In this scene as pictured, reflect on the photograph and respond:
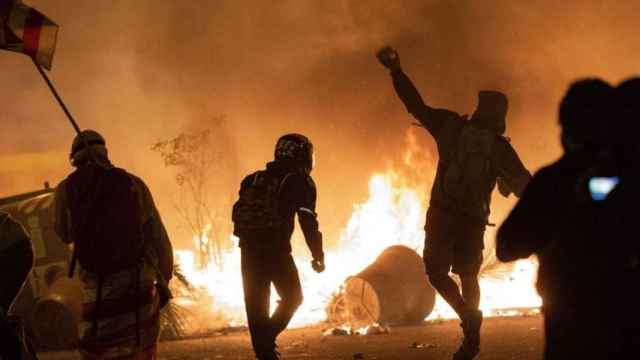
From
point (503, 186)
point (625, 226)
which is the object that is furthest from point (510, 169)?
point (625, 226)

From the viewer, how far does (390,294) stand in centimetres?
1329

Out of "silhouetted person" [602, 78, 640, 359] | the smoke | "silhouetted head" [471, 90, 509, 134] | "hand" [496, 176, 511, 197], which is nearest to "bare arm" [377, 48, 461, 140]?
"silhouetted head" [471, 90, 509, 134]

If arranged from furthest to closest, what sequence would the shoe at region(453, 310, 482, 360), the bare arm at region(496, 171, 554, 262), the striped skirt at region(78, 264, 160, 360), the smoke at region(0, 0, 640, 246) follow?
the smoke at region(0, 0, 640, 246)
the shoe at region(453, 310, 482, 360)
the striped skirt at region(78, 264, 160, 360)
the bare arm at region(496, 171, 554, 262)

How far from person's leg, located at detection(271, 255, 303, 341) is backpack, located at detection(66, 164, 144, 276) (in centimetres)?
183

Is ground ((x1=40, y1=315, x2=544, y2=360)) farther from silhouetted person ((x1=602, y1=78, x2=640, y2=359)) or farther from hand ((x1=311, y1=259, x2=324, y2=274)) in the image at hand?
silhouetted person ((x1=602, y1=78, x2=640, y2=359))

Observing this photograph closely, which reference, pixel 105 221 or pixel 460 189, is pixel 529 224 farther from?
pixel 460 189

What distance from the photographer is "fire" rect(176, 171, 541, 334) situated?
1602cm

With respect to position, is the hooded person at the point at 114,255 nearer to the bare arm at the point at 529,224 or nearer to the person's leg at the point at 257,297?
the person's leg at the point at 257,297

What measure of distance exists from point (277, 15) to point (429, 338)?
16775mm

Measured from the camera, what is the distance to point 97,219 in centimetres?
518

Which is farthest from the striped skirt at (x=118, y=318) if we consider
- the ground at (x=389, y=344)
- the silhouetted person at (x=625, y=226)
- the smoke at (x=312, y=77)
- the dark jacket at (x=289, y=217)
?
the smoke at (x=312, y=77)

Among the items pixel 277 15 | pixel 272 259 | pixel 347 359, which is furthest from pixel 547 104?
pixel 272 259

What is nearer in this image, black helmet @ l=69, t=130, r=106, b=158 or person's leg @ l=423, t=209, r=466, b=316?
black helmet @ l=69, t=130, r=106, b=158

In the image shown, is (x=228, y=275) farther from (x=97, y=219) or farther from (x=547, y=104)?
(x=97, y=219)
